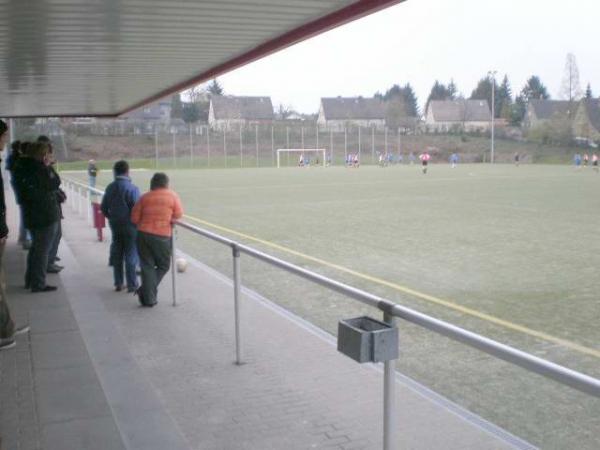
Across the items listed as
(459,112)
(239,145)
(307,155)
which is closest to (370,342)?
(239,145)

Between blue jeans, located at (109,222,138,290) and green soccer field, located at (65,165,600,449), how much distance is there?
1.67 metres

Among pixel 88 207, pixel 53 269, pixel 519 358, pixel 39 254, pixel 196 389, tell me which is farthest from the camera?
pixel 88 207

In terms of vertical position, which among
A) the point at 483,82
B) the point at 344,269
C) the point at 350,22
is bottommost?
the point at 344,269

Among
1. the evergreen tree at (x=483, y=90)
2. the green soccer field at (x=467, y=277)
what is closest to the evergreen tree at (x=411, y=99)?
the evergreen tree at (x=483, y=90)

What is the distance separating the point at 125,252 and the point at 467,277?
4705 millimetres

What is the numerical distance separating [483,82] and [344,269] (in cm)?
14478

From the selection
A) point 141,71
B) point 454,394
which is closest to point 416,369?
point 454,394

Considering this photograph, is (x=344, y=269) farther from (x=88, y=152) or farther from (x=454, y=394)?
(x=88, y=152)

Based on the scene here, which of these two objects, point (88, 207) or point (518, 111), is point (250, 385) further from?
point (518, 111)

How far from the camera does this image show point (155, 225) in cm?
705

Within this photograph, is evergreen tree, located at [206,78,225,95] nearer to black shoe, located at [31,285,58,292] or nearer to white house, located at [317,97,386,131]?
white house, located at [317,97,386,131]

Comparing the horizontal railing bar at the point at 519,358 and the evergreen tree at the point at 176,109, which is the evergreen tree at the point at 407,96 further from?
the horizontal railing bar at the point at 519,358

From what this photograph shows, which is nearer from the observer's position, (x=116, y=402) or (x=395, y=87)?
(x=116, y=402)

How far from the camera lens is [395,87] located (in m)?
172
